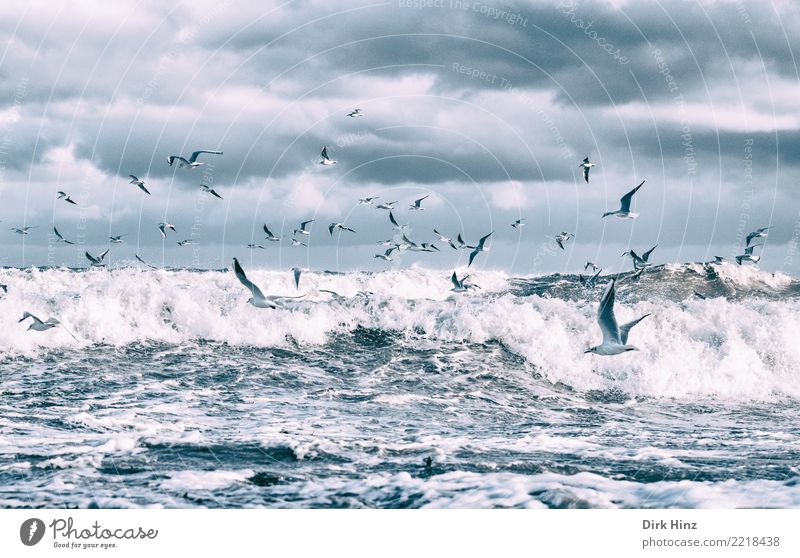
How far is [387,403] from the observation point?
1046 inches

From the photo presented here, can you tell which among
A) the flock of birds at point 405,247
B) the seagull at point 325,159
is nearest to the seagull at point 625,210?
the flock of birds at point 405,247

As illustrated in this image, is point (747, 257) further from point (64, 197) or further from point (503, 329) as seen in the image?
point (64, 197)

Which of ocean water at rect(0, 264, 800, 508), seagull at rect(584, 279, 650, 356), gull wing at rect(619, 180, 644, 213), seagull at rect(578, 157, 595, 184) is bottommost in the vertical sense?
ocean water at rect(0, 264, 800, 508)

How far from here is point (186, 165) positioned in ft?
101

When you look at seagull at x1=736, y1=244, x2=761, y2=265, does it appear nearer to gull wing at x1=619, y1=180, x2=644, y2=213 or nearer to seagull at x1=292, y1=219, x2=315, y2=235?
gull wing at x1=619, y1=180, x2=644, y2=213

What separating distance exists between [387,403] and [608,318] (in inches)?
396

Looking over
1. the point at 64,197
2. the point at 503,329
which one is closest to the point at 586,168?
the point at 503,329

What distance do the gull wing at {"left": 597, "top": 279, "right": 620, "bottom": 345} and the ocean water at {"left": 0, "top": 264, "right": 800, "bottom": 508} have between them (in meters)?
2.81

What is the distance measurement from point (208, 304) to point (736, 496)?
2878 cm

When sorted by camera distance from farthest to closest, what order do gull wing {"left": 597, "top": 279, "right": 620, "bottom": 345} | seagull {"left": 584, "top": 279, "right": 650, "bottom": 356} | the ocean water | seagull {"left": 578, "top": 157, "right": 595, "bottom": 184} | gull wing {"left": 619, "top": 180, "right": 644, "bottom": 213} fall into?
seagull {"left": 578, "top": 157, "right": 595, "bottom": 184} → gull wing {"left": 619, "top": 180, "right": 644, "bottom": 213} → seagull {"left": 584, "top": 279, "right": 650, "bottom": 356} → gull wing {"left": 597, "top": 279, "right": 620, "bottom": 345} → the ocean water

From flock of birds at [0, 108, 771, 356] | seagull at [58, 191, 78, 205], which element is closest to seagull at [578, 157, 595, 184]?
flock of birds at [0, 108, 771, 356]

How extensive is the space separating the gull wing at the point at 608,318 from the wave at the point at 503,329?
43.4 feet

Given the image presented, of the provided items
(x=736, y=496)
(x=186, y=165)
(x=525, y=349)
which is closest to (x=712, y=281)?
(x=525, y=349)

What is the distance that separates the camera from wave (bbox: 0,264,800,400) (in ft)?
109
